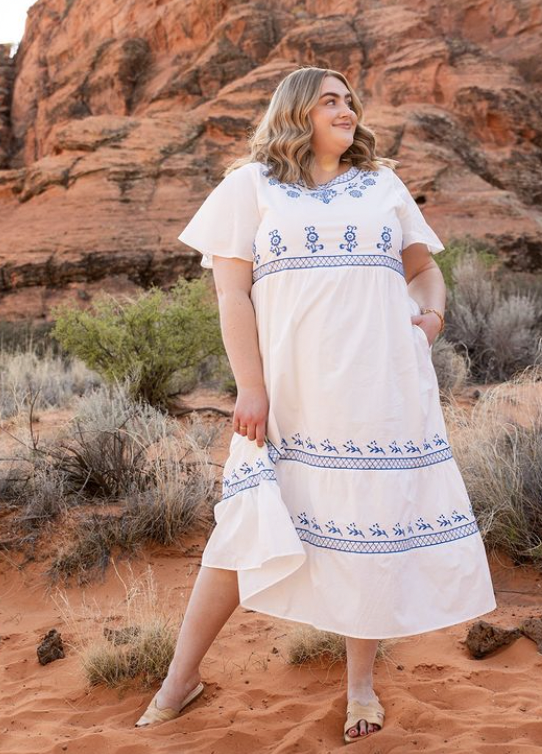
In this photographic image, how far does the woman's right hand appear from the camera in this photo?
7.90 ft

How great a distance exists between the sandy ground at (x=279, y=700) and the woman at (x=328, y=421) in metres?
0.25

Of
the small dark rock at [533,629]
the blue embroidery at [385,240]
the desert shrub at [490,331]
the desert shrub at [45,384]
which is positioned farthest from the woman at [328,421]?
the desert shrub at [490,331]

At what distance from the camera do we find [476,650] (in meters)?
3.25

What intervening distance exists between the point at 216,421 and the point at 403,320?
4.95 metres

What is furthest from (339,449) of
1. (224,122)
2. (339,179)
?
(224,122)

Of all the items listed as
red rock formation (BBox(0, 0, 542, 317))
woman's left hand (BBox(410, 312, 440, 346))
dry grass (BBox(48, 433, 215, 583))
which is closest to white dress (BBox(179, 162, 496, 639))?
woman's left hand (BBox(410, 312, 440, 346))

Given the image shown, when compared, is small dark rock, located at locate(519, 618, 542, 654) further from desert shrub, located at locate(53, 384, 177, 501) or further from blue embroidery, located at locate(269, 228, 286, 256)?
desert shrub, located at locate(53, 384, 177, 501)

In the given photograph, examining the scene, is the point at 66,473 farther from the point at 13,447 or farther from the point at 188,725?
the point at 188,725

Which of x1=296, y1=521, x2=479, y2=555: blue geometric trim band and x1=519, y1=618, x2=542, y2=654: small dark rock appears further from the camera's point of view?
x1=519, y1=618, x2=542, y2=654: small dark rock

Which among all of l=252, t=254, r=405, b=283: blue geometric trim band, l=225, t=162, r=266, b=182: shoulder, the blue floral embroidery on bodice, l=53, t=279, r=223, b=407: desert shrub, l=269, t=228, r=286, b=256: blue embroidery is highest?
l=225, t=162, r=266, b=182: shoulder

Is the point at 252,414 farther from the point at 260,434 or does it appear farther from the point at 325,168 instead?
the point at 325,168

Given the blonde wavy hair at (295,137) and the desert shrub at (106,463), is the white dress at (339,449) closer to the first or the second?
the blonde wavy hair at (295,137)

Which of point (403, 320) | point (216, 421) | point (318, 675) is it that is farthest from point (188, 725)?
point (216, 421)

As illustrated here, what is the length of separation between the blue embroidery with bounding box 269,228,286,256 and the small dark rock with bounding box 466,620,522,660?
1.94 metres
